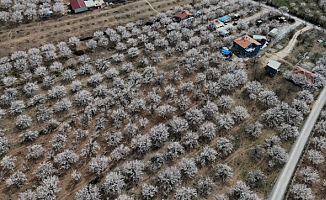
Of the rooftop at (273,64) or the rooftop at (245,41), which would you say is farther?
the rooftop at (245,41)

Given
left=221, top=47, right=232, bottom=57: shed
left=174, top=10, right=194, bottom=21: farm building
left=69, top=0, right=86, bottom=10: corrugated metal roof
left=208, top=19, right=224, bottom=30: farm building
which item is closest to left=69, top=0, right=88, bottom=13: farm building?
left=69, top=0, right=86, bottom=10: corrugated metal roof

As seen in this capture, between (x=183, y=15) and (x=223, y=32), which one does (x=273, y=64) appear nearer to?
(x=223, y=32)

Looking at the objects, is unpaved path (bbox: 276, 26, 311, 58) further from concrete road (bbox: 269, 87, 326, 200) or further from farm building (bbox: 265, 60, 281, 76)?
concrete road (bbox: 269, 87, 326, 200)

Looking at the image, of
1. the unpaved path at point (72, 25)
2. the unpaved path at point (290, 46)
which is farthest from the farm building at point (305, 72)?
the unpaved path at point (72, 25)

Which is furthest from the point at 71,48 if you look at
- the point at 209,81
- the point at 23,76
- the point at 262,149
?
the point at 262,149

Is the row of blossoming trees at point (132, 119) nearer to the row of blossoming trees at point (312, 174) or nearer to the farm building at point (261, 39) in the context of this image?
the row of blossoming trees at point (312, 174)

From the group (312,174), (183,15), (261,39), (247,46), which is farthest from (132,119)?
(261,39)
